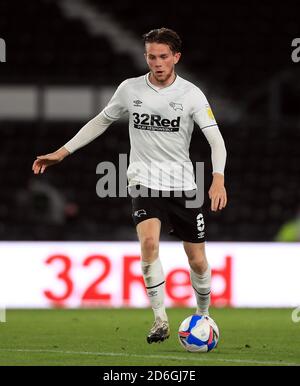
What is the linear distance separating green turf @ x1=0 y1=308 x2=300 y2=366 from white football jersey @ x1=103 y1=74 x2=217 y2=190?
1135 mm

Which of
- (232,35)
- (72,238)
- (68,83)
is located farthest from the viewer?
(232,35)

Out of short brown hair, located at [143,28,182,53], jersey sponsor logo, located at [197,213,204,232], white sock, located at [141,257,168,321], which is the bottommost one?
white sock, located at [141,257,168,321]

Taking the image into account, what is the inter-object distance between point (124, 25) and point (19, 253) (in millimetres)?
10777

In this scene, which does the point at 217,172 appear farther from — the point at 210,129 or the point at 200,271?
the point at 200,271

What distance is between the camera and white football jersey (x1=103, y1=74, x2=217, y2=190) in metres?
7.13

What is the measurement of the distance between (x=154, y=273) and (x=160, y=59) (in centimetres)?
138

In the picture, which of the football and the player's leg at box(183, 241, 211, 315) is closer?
the football

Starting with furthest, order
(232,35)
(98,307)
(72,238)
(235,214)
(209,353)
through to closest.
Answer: (232,35) → (235,214) → (72,238) → (98,307) → (209,353)

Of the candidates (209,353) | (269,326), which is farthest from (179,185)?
(269,326)

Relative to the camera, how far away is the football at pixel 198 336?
700 cm

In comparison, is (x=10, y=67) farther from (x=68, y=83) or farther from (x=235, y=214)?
(x=235, y=214)

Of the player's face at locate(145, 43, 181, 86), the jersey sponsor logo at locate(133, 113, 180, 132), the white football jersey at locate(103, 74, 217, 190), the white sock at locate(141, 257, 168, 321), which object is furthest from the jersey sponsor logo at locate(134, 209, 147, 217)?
the player's face at locate(145, 43, 181, 86)

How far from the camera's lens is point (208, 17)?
A: 21.5 metres

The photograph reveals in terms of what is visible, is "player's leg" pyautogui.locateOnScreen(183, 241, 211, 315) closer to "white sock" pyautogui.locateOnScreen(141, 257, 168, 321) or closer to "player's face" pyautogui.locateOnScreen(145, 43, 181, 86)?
"white sock" pyautogui.locateOnScreen(141, 257, 168, 321)
